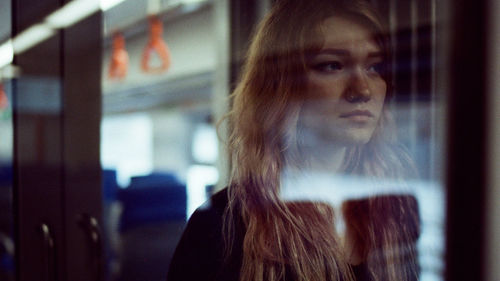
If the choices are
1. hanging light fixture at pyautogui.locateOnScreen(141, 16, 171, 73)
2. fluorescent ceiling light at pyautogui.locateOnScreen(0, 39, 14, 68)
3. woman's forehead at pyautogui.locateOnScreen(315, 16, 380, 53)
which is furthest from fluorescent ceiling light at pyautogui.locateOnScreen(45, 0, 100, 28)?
woman's forehead at pyautogui.locateOnScreen(315, 16, 380, 53)

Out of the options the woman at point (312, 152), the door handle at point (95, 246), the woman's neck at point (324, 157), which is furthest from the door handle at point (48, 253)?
the woman's neck at point (324, 157)

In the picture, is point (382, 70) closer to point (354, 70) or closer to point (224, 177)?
point (354, 70)

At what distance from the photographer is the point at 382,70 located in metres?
0.93

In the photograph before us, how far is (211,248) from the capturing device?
1.03 meters

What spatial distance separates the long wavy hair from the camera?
937 millimetres

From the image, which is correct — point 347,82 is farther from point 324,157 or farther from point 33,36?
point 33,36

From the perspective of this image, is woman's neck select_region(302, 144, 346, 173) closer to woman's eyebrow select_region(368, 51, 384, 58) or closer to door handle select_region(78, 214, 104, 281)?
woman's eyebrow select_region(368, 51, 384, 58)

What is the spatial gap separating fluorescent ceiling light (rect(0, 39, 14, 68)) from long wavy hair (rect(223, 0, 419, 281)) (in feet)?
3.38

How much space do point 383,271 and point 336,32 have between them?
0.51 metres

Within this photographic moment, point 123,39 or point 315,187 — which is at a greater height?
point 123,39

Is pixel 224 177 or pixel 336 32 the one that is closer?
pixel 336 32

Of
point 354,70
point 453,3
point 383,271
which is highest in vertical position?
point 453,3

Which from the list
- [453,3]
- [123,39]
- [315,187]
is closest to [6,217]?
[123,39]

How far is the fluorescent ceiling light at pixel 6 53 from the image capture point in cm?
161
